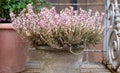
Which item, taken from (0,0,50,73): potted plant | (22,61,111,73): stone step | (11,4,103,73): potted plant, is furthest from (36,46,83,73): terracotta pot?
(22,61,111,73): stone step

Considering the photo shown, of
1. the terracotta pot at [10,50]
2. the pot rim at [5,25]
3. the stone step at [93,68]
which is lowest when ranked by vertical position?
the stone step at [93,68]

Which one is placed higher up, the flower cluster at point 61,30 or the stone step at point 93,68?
the flower cluster at point 61,30

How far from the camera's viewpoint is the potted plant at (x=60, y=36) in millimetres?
1660

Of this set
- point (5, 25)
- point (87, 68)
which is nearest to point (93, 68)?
point (87, 68)

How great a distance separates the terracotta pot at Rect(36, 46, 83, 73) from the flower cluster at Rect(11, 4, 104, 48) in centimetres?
5

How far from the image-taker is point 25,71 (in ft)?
7.80

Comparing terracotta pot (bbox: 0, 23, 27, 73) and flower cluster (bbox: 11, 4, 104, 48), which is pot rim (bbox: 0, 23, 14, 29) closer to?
terracotta pot (bbox: 0, 23, 27, 73)

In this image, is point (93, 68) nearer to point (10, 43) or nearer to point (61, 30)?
point (10, 43)

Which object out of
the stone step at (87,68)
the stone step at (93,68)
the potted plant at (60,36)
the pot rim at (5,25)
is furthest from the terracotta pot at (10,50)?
the stone step at (93,68)

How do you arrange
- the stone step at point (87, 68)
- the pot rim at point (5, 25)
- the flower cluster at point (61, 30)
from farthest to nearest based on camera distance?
the stone step at point (87, 68) < the pot rim at point (5, 25) < the flower cluster at point (61, 30)

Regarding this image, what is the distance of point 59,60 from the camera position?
172 cm

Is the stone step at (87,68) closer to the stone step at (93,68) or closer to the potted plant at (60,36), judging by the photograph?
the stone step at (93,68)

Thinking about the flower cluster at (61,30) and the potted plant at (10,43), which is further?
the potted plant at (10,43)

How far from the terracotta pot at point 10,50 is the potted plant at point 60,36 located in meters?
0.45
